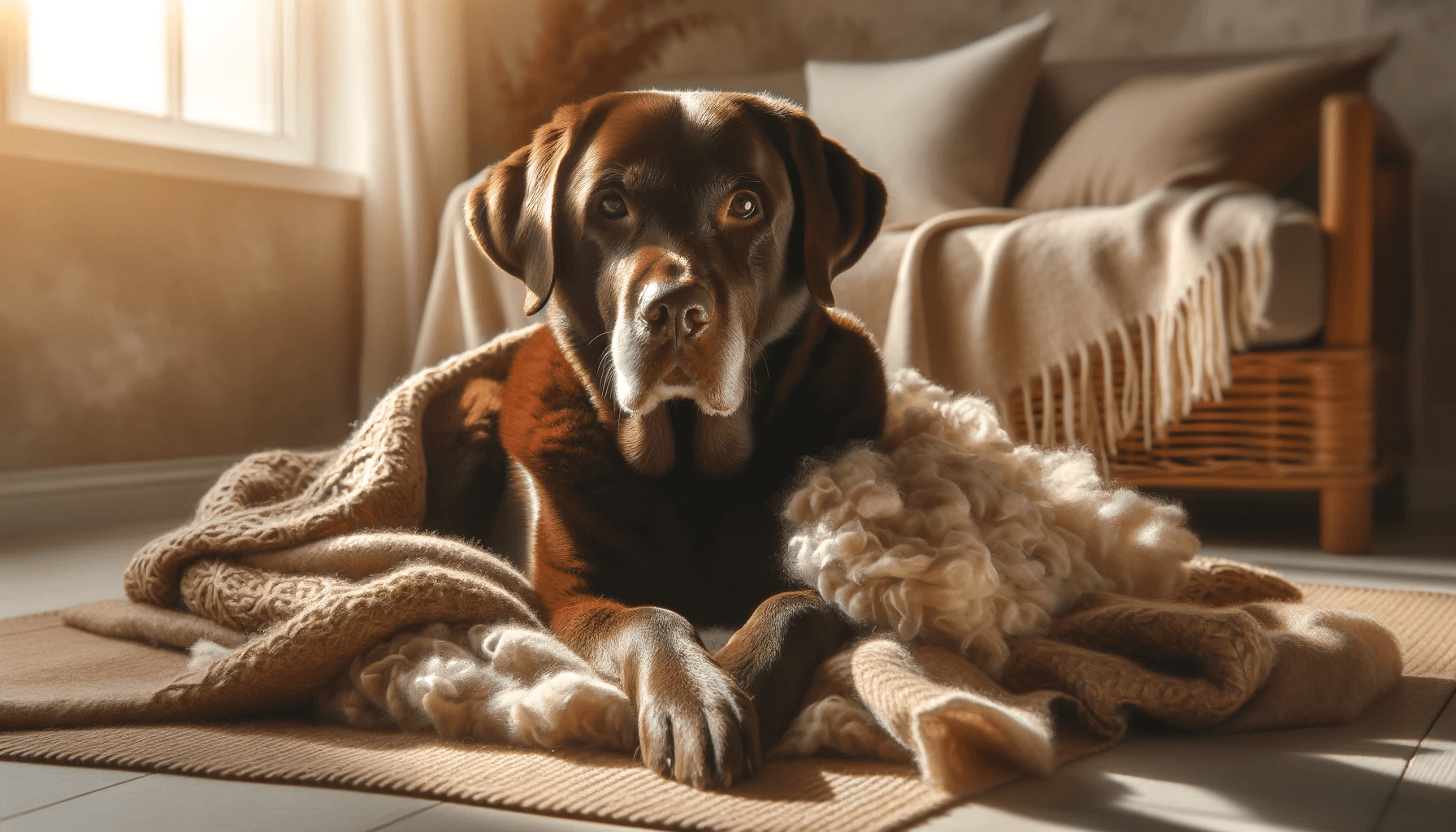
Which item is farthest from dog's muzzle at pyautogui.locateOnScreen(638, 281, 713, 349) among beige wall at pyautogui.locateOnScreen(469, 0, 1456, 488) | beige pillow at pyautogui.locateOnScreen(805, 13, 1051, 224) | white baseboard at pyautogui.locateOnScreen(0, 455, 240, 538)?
beige wall at pyautogui.locateOnScreen(469, 0, 1456, 488)

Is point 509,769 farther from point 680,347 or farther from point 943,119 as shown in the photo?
point 943,119

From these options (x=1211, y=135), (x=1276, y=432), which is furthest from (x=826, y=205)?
(x=1211, y=135)

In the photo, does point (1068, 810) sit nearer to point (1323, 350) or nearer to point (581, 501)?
point (581, 501)

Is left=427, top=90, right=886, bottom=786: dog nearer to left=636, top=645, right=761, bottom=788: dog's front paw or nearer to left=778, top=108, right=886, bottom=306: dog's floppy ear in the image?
left=778, top=108, right=886, bottom=306: dog's floppy ear

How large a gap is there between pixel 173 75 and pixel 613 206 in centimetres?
232

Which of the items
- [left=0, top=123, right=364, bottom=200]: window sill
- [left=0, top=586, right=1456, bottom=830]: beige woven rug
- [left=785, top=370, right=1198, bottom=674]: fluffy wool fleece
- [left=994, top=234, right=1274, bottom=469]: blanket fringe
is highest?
[left=0, top=123, right=364, bottom=200]: window sill

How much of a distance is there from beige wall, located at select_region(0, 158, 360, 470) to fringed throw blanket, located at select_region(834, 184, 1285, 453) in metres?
1.71

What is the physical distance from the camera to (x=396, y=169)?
3.62m

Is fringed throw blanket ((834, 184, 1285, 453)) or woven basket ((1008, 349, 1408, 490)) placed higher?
fringed throw blanket ((834, 184, 1285, 453))

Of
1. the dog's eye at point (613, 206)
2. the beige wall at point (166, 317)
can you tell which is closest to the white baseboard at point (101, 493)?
the beige wall at point (166, 317)

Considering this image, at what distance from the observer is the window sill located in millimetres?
2629

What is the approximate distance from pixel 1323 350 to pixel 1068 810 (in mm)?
1684

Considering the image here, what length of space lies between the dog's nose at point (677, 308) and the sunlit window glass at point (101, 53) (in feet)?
7.15

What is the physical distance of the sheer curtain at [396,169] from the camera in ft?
11.5
